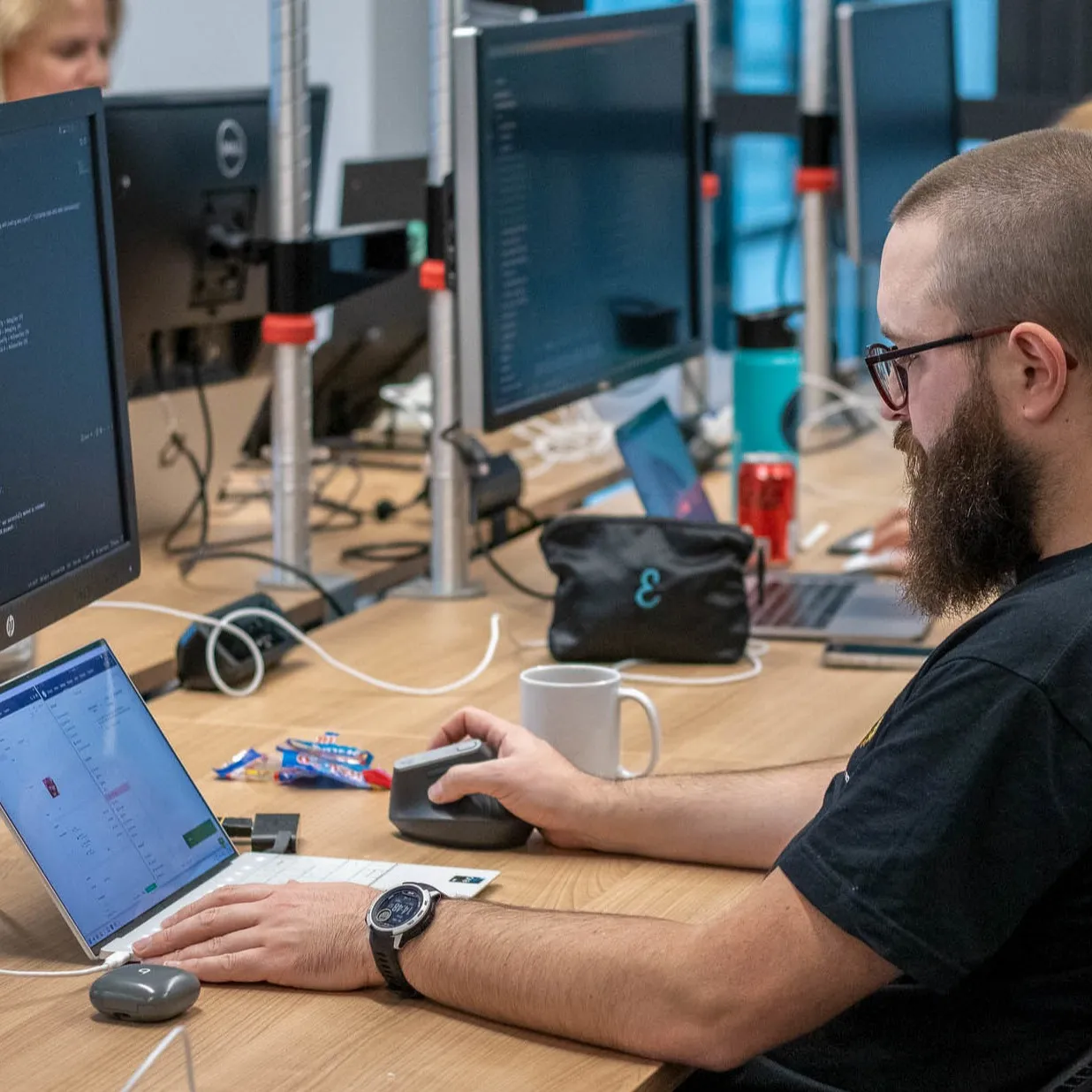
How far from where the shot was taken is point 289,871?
1314 mm

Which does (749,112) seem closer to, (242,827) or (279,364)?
(279,364)

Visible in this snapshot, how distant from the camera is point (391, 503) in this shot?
2643 mm

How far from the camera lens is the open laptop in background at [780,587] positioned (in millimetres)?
2031

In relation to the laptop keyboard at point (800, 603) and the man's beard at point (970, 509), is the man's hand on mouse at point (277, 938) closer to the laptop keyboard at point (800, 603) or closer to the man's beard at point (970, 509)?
the man's beard at point (970, 509)

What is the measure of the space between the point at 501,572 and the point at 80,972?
3.70 ft

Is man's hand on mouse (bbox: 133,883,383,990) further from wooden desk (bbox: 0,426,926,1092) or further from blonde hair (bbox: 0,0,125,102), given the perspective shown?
blonde hair (bbox: 0,0,125,102)

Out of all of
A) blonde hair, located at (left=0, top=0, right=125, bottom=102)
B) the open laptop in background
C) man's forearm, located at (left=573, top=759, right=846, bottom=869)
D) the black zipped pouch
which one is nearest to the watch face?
man's forearm, located at (left=573, top=759, right=846, bottom=869)

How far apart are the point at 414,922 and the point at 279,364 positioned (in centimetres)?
115

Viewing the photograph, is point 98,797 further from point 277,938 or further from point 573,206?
point 573,206

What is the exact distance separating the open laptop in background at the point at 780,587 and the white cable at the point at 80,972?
1026 millimetres

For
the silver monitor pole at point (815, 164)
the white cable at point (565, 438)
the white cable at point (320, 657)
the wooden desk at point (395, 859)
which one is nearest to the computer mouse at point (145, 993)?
the wooden desk at point (395, 859)

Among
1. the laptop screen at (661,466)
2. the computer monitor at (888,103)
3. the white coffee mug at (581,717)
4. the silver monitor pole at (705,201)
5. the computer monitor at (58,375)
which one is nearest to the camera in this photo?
the computer monitor at (58,375)

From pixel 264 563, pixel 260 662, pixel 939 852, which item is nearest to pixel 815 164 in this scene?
pixel 264 563

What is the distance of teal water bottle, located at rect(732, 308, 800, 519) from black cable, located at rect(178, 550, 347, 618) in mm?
663
